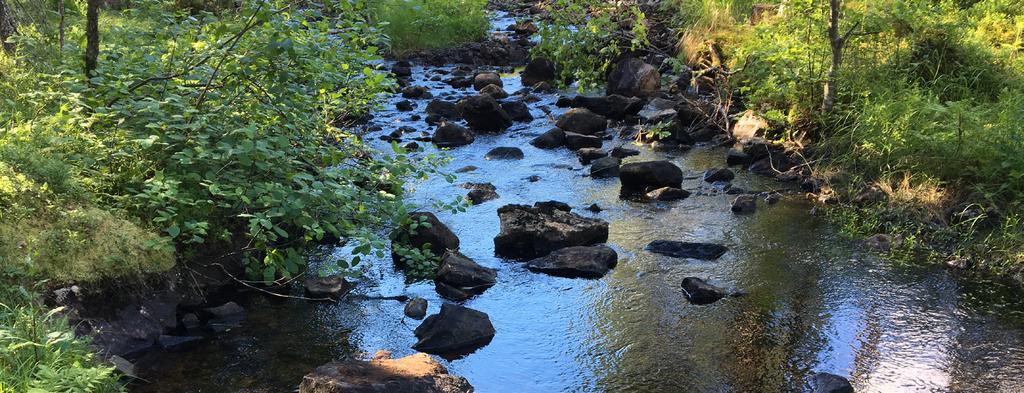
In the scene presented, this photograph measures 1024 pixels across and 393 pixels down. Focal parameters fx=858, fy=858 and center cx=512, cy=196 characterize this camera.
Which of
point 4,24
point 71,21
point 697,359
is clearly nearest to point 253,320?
point 697,359

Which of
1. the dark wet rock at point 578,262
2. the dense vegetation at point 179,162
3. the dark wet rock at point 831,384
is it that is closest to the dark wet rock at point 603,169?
the dark wet rock at point 578,262

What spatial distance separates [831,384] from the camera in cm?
509

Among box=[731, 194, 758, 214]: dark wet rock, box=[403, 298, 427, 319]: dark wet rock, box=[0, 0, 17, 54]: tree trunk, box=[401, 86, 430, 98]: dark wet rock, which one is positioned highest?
box=[0, 0, 17, 54]: tree trunk

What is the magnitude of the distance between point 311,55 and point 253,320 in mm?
2003

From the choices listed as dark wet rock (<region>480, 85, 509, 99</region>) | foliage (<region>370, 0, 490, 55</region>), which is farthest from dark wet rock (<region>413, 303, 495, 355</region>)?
foliage (<region>370, 0, 490, 55</region>)

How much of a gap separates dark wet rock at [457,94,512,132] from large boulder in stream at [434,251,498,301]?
545cm

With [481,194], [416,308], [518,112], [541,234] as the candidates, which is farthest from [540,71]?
[416,308]

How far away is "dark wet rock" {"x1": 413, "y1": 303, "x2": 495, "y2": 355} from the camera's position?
583 centimetres

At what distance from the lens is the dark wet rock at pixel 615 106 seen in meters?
12.7

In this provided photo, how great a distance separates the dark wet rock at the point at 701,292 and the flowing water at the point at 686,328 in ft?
0.28

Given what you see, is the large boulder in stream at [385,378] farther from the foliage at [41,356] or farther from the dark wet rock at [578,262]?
the dark wet rock at [578,262]

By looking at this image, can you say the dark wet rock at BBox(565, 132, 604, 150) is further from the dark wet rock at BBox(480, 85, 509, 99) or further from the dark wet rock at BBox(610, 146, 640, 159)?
the dark wet rock at BBox(480, 85, 509, 99)

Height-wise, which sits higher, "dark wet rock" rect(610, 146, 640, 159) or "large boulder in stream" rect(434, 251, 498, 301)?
"large boulder in stream" rect(434, 251, 498, 301)

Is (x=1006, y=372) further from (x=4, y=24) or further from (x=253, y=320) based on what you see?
(x=4, y=24)
